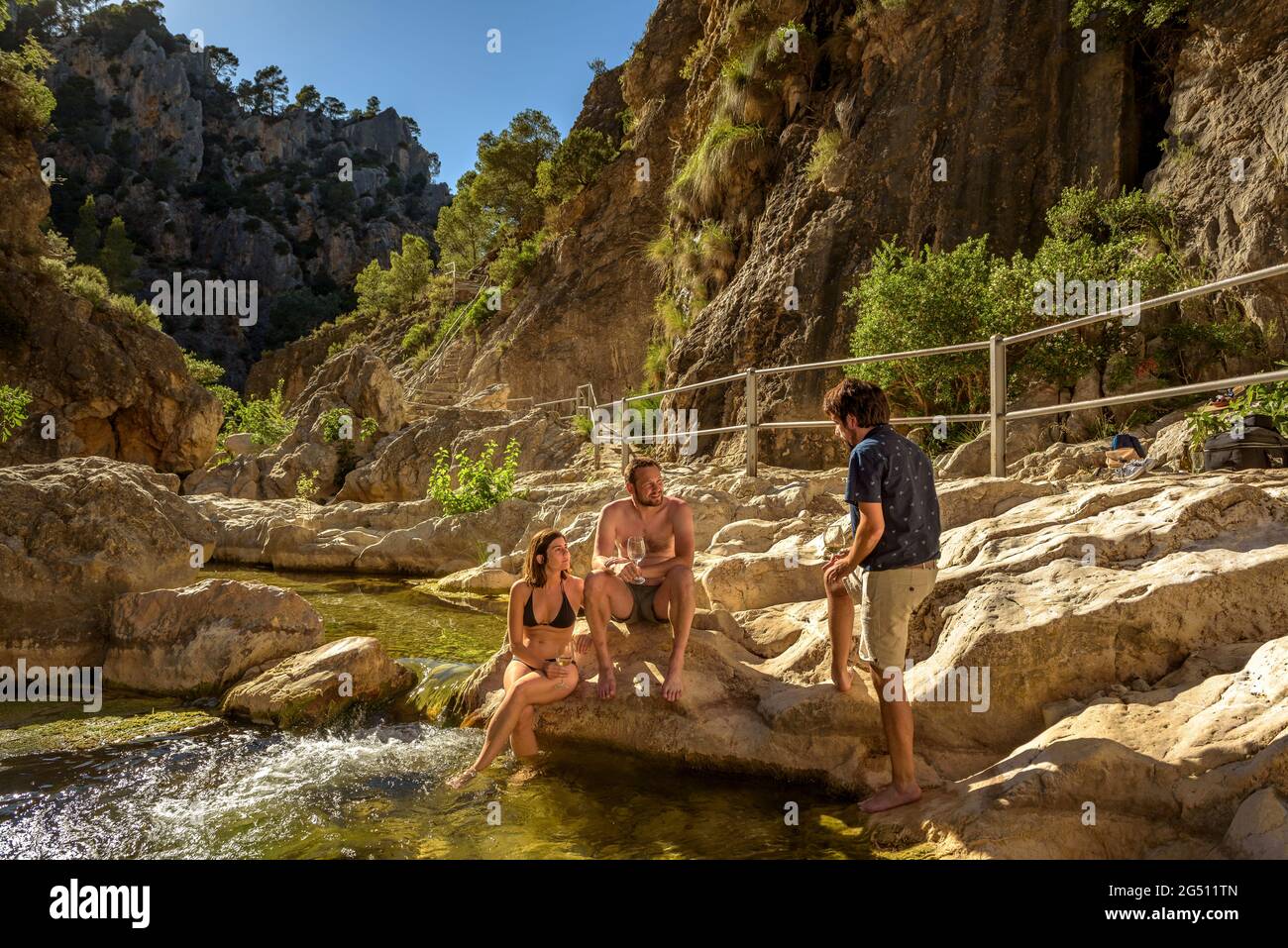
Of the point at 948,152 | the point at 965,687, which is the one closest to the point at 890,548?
the point at 965,687

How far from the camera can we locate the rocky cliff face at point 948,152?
31.6 feet

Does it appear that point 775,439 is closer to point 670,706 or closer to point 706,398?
point 706,398


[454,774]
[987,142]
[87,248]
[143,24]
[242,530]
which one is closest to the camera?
[454,774]

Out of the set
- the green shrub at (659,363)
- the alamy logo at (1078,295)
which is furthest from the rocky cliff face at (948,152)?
the green shrub at (659,363)

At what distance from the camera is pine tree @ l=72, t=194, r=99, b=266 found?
49.2m

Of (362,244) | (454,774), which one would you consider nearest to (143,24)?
(362,244)

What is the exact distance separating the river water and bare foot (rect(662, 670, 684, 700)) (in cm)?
37

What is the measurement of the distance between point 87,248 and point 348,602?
54.3m

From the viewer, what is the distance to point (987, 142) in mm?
12109

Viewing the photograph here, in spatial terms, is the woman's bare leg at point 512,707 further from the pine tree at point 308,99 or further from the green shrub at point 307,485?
the pine tree at point 308,99

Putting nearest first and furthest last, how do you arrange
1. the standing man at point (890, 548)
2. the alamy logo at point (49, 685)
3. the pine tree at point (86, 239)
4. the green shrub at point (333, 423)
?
the standing man at point (890, 548)
the alamy logo at point (49, 685)
the green shrub at point (333, 423)
the pine tree at point (86, 239)

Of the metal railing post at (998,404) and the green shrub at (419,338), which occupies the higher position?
the green shrub at (419,338)
